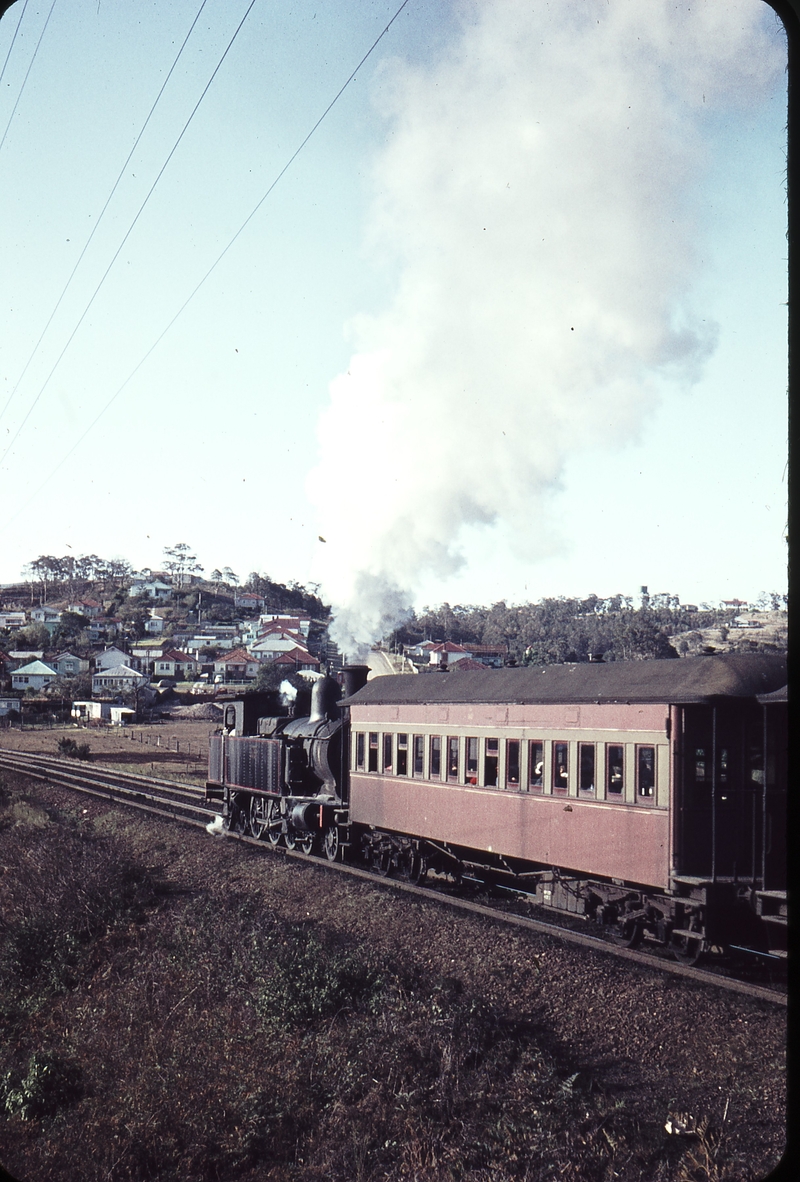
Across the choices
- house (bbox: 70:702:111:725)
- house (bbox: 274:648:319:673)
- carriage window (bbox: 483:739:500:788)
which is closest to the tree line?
house (bbox: 274:648:319:673)

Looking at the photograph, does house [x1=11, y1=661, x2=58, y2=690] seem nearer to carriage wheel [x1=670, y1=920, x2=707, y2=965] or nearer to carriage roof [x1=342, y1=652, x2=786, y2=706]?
carriage roof [x1=342, y1=652, x2=786, y2=706]

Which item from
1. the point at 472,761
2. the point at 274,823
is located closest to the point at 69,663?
the point at 274,823

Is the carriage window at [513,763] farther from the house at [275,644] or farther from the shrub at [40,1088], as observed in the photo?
the house at [275,644]

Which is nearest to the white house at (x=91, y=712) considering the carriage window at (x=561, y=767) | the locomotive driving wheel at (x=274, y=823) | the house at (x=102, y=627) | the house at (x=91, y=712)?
the house at (x=91, y=712)

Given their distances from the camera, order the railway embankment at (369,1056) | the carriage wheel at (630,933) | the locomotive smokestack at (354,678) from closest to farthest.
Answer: the railway embankment at (369,1056) < the carriage wheel at (630,933) < the locomotive smokestack at (354,678)

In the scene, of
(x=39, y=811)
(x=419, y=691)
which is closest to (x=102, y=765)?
(x=39, y=811)
